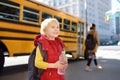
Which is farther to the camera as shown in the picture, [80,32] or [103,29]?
[103,29]

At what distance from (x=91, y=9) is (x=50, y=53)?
9093cm

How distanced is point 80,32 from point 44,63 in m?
13.1

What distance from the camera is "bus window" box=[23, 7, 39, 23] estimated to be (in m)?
10.3

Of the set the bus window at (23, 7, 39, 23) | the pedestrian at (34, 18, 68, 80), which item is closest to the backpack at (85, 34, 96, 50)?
the bus window at (23, 7, 39, 23)

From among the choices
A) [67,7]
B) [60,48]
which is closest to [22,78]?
[60,48]

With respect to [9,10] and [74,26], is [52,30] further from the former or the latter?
[74,26]

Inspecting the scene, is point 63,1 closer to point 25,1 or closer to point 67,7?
point 67,7

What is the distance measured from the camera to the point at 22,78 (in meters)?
8.80

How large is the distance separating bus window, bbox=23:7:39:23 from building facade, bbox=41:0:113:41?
65025mm

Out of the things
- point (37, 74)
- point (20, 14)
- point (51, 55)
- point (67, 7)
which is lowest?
point (37, 74)

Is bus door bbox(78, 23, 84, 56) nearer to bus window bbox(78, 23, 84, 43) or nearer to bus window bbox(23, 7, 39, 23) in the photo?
bus window bbox(78, 23, 84, 43)

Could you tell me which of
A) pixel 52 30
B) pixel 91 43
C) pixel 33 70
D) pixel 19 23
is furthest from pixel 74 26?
pixel 33 70

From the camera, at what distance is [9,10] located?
31.3 feet

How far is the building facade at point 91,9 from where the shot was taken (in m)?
83.1
